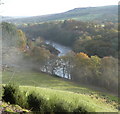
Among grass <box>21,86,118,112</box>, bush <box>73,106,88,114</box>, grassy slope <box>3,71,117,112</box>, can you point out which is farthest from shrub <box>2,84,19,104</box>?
bush <box>73,106,88,114</box>

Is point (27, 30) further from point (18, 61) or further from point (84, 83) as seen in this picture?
point (84, 83)

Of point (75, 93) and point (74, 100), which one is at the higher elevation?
point (74, 100)

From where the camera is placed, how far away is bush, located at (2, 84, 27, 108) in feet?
20.4

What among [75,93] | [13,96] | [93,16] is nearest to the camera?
[13,96]

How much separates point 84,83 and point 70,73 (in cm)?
416

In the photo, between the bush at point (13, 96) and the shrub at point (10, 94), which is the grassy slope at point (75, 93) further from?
the shrub at point (10, 94)

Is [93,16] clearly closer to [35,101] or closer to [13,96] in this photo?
[35,101]

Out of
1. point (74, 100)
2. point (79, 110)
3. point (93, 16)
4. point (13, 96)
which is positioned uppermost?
point (93, 16)

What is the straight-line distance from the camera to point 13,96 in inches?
246

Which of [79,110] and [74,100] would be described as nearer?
[79,110]

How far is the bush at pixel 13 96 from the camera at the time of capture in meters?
6.22

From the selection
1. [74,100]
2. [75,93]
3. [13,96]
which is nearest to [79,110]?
[74,100]

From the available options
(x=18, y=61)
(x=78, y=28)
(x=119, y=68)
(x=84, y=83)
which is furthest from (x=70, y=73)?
(x=78, y=28)

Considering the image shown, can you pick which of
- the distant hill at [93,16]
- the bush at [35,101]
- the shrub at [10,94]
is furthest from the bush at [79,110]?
the distant hill at [93,16]
